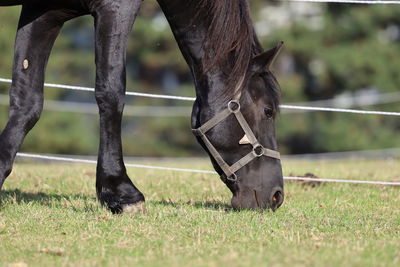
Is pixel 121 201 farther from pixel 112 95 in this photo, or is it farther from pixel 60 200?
pixel 60 200

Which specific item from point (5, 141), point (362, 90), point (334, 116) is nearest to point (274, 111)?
point (5, 141)

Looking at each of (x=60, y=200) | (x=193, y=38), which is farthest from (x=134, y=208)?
(x=193, y=38)

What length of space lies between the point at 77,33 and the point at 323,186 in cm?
1504

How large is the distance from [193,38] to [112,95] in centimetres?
64

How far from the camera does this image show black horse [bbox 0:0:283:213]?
15.2ft

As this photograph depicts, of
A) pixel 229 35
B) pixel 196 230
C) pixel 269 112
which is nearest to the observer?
pixel 196 230

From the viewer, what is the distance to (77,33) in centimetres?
2073

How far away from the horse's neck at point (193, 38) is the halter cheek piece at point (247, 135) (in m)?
0.14

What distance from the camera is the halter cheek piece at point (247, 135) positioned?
15.7ft

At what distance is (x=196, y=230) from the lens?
13.6 ft

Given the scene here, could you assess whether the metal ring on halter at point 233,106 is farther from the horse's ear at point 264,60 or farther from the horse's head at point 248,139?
the horse's ear at point 264,60

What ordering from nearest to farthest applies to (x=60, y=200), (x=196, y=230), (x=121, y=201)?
1. (x=196, y=230)
2. (x=121, y=201)
3. (x=60, y=200)

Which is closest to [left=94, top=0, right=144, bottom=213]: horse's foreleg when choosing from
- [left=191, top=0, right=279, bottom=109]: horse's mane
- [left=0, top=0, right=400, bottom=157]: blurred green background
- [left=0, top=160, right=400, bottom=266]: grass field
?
[left=0, top=160, right=400, bottom=266]: grass field

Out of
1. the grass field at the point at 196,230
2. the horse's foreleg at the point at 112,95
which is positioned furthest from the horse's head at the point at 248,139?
the horse's foreleg at the point at 112,95
